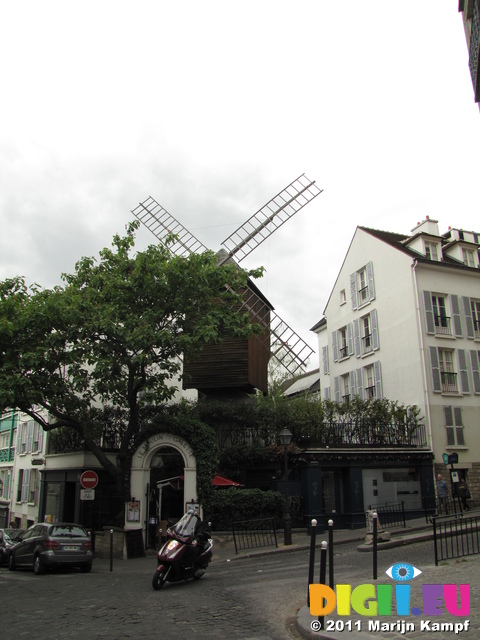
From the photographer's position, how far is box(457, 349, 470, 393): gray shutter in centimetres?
2740

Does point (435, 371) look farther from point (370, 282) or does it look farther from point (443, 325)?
point (370, 282)

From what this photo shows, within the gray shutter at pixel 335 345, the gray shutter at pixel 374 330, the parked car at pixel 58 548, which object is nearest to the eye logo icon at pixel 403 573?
the parked car at pixel 58 548

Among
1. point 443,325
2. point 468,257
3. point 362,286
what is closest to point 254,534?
point 443,325

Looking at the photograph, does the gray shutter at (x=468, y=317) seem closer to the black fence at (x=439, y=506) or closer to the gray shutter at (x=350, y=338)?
the gray shutter at (x=350, y=338)

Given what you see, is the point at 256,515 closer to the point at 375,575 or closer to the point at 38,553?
the point at 38,553

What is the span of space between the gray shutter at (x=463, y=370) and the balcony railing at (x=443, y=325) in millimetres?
1086

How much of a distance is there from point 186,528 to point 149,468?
29.9ft

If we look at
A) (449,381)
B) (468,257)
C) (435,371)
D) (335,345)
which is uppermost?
(468,257)

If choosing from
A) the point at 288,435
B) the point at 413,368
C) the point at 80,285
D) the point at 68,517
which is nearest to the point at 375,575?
the point at 288,435

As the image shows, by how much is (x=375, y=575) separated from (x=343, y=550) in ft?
21.9

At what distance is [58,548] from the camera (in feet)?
53.4

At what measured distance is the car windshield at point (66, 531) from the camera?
16.6 meters

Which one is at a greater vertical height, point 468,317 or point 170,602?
point 468,317

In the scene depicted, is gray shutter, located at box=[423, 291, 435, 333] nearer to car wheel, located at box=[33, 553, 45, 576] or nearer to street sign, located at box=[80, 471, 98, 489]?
street sign, located at box=[80, 471, 98, 489]
